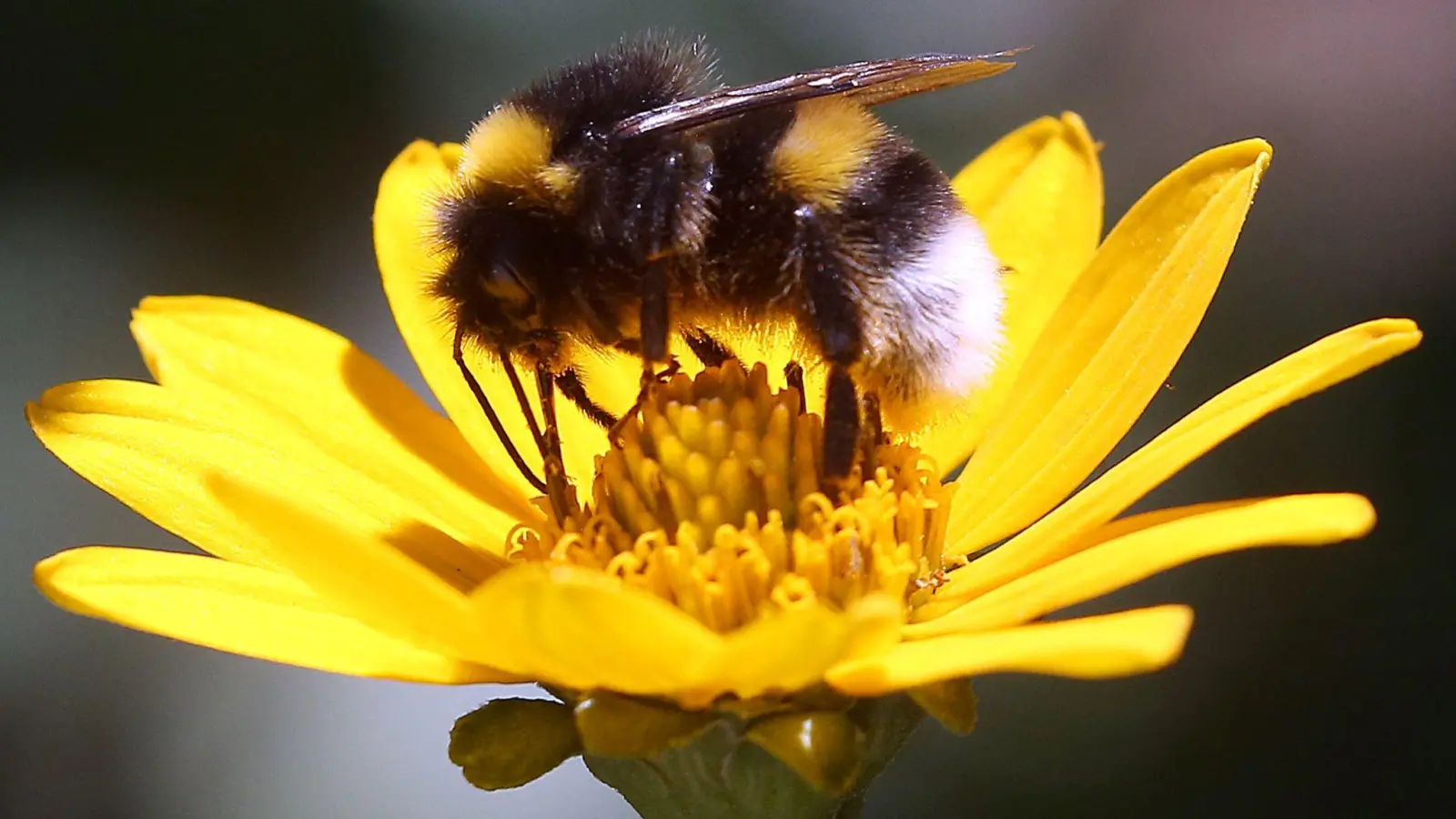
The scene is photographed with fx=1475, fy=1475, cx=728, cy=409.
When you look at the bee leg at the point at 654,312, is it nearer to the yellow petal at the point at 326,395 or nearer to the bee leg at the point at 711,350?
the bee leg at the point at 711,350

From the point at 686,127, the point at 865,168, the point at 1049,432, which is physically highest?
the point at 686,127

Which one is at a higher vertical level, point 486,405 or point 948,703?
point 486,405

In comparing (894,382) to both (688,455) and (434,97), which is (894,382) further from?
(434,97)

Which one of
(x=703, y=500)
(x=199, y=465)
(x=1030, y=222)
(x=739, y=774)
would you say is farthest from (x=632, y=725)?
(x=1030, y=222)

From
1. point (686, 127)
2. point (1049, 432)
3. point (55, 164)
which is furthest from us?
point (55, 164)

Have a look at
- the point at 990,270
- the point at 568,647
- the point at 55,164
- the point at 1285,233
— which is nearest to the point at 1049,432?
the point at 990,270

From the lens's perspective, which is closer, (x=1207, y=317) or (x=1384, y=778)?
(x=1384, y=778)

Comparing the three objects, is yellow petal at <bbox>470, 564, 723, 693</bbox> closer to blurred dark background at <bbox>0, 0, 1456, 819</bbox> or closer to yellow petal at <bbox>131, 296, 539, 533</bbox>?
→ yellow petal at <bbox>131, 296, 539, 533</bbox>

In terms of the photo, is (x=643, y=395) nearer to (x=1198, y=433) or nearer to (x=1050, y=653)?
(x=1198, y=433)
